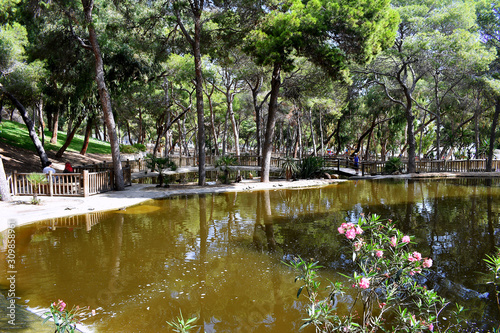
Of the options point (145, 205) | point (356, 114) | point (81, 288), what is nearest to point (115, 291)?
point (81, 288)

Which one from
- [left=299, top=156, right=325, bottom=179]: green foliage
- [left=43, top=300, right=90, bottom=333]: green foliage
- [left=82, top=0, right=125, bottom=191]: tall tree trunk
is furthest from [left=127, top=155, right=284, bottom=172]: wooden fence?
[left=43, top=300, right=90, bottom=333]: green foliage

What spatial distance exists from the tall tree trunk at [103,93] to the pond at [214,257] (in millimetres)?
4267

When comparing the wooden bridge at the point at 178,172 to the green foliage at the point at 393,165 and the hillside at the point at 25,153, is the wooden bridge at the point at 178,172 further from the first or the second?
the hillside at the point at 25,153

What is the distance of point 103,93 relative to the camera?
15.2 meters

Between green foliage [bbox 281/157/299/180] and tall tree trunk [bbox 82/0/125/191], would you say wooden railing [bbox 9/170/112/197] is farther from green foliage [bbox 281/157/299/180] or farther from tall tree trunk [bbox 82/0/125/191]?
green foliage [bbox 281/157/299/180]

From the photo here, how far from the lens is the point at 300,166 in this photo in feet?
72.0

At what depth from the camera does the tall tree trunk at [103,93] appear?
14.4 meters

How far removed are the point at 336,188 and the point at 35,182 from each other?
14241 mm

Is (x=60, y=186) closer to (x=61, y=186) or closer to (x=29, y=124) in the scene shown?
(x=61, y=186)

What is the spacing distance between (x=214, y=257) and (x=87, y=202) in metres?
7.95

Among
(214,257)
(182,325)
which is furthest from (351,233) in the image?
(214,257)

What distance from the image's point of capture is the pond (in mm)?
4648

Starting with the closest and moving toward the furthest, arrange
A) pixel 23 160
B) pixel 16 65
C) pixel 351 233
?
pixel 351 233 < pixel 16 65 < pixel 23 160

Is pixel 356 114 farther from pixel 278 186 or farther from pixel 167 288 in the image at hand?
pixel 167 288
